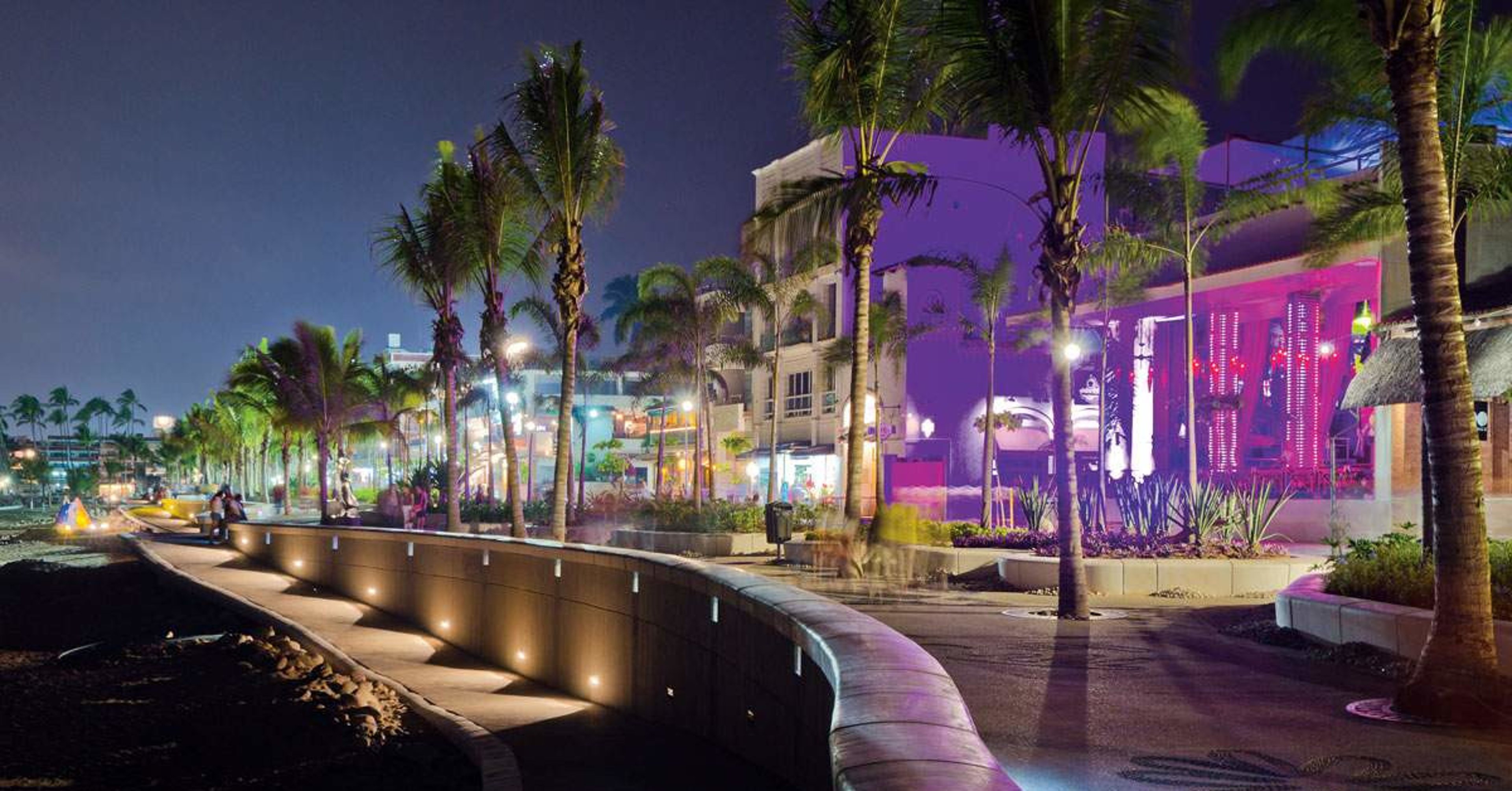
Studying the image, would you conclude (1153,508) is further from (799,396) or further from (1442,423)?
(799,396)

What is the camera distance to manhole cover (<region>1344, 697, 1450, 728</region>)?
7.91 metres

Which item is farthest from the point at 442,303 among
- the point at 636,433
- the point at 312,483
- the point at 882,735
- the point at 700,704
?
the point at 312,483

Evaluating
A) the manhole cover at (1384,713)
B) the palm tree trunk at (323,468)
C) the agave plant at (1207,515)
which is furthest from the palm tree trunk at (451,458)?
the manhole cover at (1384,713)

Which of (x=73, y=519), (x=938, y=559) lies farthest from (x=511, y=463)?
(x=73, y=519)

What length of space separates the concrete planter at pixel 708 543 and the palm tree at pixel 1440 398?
21274mm

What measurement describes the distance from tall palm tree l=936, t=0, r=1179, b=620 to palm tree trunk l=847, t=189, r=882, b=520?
19.7 ft

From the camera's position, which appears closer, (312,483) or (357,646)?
(357,646)

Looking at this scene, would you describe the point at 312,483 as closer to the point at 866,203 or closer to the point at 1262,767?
the point at 866,203

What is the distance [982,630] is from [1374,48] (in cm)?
661

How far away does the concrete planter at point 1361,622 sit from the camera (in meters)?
9.94

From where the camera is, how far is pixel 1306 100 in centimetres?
1695

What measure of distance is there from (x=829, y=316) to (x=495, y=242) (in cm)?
2911

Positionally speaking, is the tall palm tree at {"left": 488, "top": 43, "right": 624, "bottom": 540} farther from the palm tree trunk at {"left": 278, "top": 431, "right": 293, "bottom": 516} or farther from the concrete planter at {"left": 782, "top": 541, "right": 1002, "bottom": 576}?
the palm tree trunk at {"left": 278, "top": 431, "right": 293, "bottom": 516}

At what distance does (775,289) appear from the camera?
4162 centimetres
